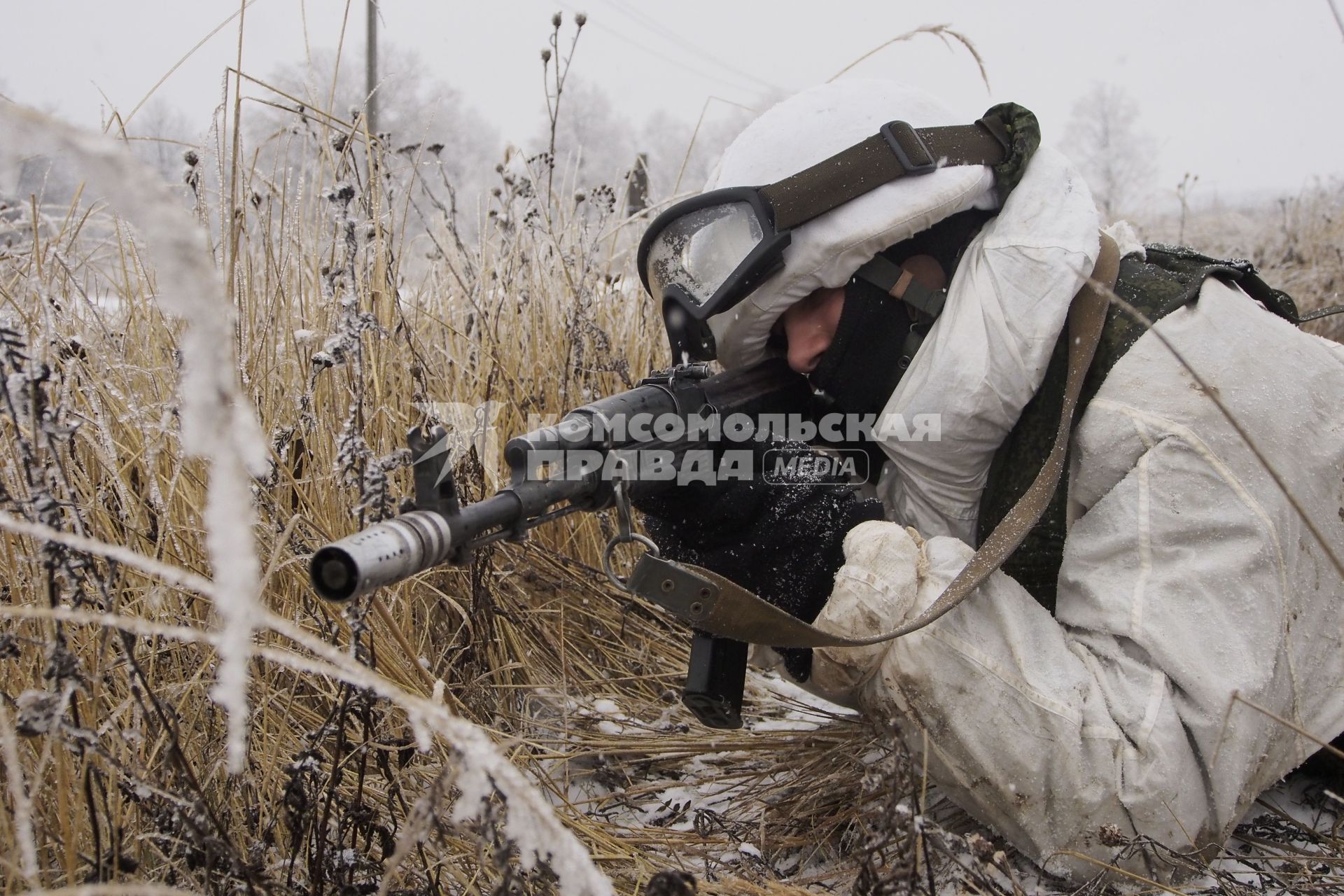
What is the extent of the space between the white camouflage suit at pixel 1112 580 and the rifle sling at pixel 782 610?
6cm

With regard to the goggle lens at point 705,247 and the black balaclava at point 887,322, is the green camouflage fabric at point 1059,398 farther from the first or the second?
the goggle lens at point 705,247

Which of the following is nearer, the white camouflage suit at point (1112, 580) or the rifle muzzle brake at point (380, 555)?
the rifle muzzle brake at point (380, 555)

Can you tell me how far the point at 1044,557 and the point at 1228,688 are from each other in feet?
1.25

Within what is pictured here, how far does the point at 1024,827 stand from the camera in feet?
4.88

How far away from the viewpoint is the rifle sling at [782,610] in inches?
59.9

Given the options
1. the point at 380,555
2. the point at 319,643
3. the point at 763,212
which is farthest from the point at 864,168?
the point at 319,643

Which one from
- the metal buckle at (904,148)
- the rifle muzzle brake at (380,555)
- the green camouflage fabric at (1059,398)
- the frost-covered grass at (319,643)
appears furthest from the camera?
the metal buckle at (904,148)

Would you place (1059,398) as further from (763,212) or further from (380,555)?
(380,555)

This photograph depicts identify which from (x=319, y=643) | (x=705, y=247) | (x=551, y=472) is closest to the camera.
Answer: (x=319, y=643)

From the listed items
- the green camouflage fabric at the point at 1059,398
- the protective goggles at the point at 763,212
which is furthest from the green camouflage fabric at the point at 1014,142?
the green camouflage fabric at the point at 1059,398

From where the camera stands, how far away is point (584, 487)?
1482mm

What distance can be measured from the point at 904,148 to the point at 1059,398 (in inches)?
21.8

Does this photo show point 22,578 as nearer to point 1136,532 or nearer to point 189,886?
point 189,886

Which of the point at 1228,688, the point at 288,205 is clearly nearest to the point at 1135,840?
the point at 1228,688
